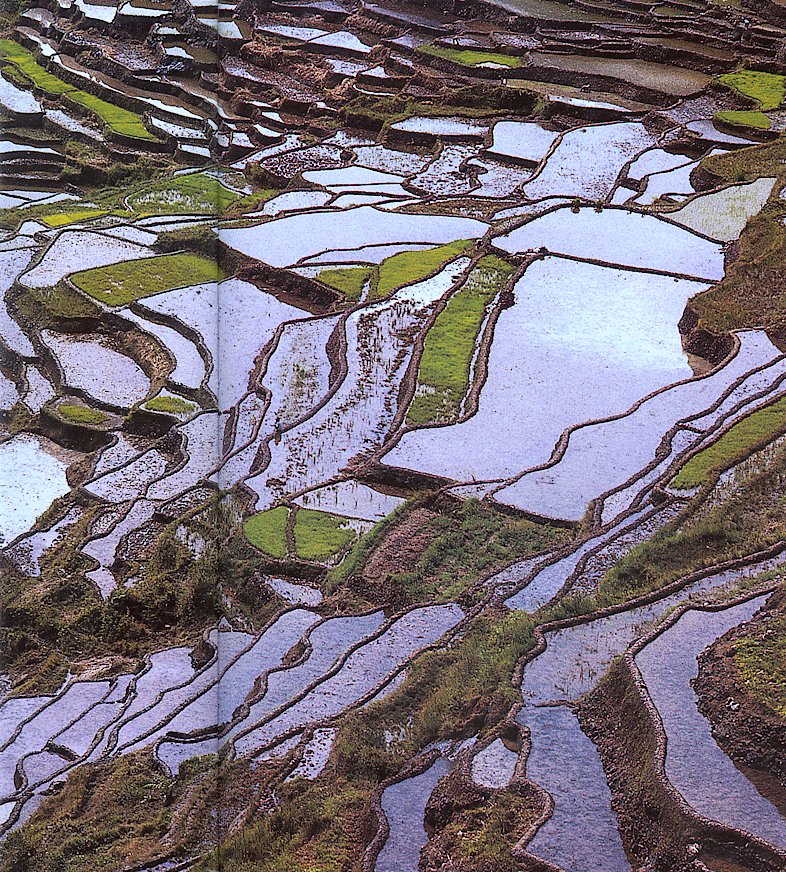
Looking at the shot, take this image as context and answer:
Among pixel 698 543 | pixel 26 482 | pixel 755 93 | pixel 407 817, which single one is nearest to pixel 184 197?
pixel 26 482

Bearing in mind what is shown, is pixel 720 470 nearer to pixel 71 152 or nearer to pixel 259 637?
pixel 259 637

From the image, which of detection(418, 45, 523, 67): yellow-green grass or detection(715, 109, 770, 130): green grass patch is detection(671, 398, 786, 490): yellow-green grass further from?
detection(418, 45, 523, 67): yellow-green grass

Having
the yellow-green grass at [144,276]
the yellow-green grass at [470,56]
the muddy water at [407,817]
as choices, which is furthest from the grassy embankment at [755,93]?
the muddy water at [407,817]

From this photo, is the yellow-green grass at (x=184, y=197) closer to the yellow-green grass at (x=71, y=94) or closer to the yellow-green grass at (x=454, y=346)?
the yellow-green grass at (x=71, y=94)

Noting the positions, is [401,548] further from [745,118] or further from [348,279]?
[745,118]

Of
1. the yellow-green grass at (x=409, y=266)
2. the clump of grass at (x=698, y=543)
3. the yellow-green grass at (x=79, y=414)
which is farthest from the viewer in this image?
the yellow-green grass at (x=409, y=266)

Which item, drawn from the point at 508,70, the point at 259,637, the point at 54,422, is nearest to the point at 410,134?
the point at 508,70
